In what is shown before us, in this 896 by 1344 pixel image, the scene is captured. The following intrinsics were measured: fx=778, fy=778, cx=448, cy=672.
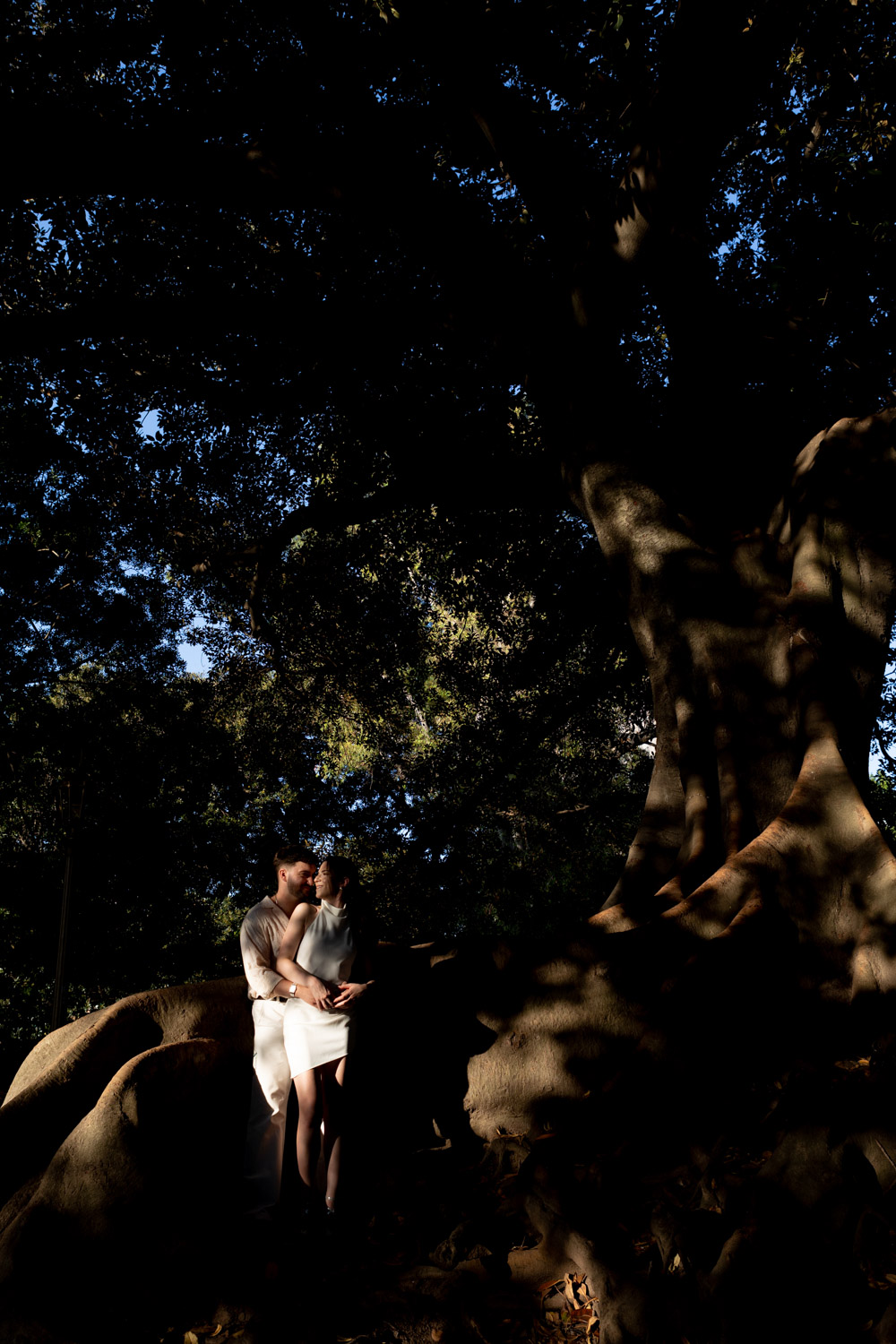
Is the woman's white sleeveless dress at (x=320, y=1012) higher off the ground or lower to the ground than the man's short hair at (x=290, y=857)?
lower

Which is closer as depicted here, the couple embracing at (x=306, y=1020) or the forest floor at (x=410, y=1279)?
the forest floor at (x=410, y=1279)

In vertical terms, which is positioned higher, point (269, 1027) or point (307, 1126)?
point (269, 1027)

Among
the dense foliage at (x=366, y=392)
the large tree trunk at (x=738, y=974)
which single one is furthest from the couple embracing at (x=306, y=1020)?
the dense foliage at (x=366, y=392)

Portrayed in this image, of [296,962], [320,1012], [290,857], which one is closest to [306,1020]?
[320,1012]

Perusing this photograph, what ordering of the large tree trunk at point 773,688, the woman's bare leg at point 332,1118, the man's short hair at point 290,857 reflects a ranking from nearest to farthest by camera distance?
the woman's bare leg at point 332,1118
the man's short hair at point 290,857
the large tree trunk at point 773,688

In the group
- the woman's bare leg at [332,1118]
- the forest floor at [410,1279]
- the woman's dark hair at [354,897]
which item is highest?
the woman's dark hair at [354,897]

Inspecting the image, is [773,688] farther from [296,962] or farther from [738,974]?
[296,962]

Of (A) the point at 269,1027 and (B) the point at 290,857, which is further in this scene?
(B) the point at 290,857

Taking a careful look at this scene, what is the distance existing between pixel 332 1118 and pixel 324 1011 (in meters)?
0.47

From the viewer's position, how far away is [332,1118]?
11.5 feet

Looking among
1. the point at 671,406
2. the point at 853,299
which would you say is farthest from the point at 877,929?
the point at 853,299

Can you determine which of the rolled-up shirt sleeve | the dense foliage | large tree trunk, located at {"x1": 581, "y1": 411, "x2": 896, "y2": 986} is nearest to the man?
the rolled-up shirt sleeve

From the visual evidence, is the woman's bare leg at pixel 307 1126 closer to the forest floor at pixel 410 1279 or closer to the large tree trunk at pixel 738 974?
the forest floor at pixel 410 1279

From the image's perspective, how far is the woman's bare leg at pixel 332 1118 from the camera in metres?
3.43
